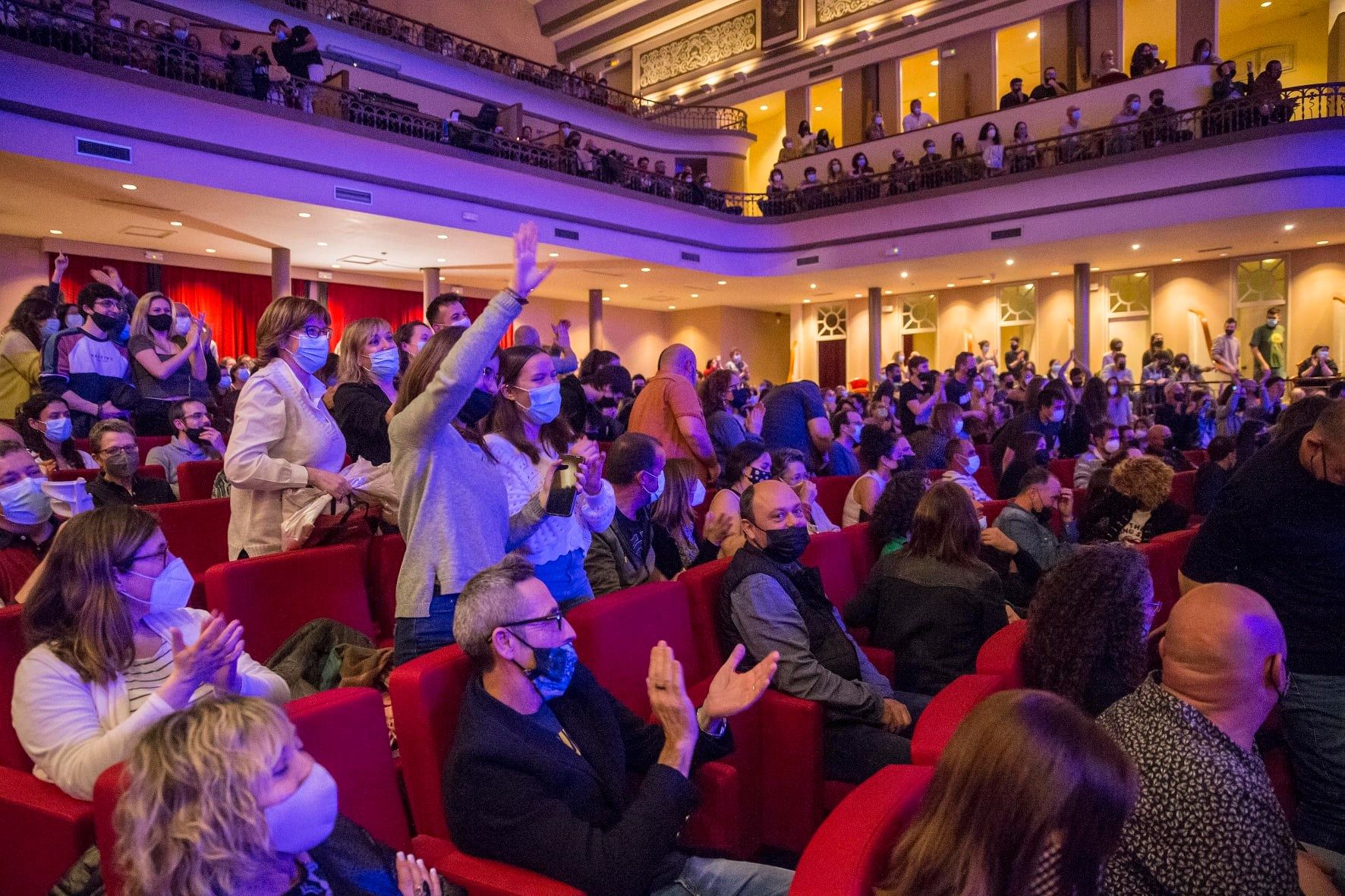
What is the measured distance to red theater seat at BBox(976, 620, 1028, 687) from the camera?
6.51 feet

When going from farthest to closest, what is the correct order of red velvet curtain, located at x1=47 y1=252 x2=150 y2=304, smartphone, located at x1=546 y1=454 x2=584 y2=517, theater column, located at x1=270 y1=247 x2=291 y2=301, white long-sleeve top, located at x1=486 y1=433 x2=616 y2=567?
theater column, located at x1=270 y1=247 x2=291 y2=301 < red velvet curtain, located at x1=47 y1=252 x2=150 y2=304 < white long-sleeve top, located at x1=486 y1=433 x2=616 y2=567 < smartphone, located at x1=546 y1=454 x2=584 y2=517

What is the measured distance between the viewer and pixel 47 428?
12.8ft

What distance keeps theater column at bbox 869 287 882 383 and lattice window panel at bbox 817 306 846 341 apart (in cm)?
232

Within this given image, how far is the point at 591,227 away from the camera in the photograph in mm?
14094

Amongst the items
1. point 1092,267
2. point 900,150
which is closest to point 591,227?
point 900,150

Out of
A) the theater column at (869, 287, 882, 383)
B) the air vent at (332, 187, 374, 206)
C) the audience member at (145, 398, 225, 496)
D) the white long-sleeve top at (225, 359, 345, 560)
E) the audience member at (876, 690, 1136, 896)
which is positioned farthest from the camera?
the theater column at (869, 287, 882, 383)

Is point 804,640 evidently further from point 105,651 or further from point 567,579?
point 105,651

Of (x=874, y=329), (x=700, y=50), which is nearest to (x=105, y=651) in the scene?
(x=874, y=329)

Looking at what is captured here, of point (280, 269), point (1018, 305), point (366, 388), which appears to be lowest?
point (366, 388)

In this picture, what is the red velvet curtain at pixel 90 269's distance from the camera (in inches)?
519

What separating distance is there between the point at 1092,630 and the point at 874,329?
1630cm

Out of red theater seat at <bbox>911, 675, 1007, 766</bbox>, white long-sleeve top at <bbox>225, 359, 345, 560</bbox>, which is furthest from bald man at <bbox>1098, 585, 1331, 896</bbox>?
white long-sleeve top at <bbox>225, 359, 345, 560</bbox>

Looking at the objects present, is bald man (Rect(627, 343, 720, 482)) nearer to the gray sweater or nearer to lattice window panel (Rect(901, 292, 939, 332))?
the gray sweater

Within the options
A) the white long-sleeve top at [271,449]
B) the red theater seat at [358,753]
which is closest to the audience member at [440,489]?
the red theater seat at [358,753]
